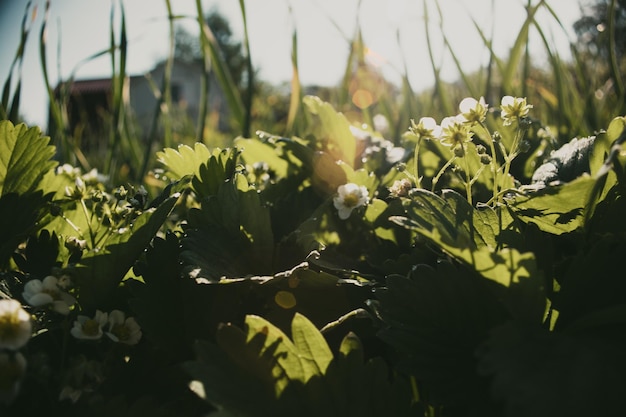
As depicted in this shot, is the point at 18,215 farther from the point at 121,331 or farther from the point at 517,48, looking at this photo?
the point at 517,48

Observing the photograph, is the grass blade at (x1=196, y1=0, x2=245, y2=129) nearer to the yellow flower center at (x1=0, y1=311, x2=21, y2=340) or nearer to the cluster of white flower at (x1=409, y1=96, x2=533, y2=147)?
the cluster of white flower at (x1=409, y1=96, x2=533, y2=147)

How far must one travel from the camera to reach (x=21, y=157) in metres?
1.06

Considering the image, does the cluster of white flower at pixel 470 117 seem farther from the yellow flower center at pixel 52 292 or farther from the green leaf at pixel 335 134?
the yellow flower center at pixel 52 292

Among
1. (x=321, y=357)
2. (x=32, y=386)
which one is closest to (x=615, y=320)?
(x=321, y=357)

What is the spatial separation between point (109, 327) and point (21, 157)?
0.46 m

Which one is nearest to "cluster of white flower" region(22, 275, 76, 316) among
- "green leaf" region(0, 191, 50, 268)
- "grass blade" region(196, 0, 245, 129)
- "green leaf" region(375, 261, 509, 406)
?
"green leaf" region(0, 191, 50, 268)

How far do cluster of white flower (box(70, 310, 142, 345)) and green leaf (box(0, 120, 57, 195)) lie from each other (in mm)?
380

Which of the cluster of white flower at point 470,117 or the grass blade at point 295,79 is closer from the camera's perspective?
the cluster of white flower at point 470,117

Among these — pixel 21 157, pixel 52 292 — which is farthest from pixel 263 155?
pixel 52 292

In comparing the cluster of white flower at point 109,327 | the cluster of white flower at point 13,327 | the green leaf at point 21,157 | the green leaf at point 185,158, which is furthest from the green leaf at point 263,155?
the cluster of white flower at point 13,327

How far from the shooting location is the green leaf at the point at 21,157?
1051mm

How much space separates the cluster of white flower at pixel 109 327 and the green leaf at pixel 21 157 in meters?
0.38

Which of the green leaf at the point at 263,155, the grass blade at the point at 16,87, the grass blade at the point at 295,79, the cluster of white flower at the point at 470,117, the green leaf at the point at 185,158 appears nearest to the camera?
the cluster of white flower at the point at 470,117

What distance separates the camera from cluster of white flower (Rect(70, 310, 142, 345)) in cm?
77
